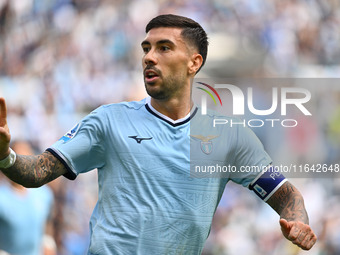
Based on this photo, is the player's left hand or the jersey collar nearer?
the player's left hand

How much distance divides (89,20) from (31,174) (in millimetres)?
6849

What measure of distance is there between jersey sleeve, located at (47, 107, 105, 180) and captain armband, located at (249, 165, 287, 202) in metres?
0.96

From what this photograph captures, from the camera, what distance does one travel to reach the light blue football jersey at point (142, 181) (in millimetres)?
3510

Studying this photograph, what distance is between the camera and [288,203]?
3.75 m

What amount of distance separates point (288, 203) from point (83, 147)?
4.15 feet

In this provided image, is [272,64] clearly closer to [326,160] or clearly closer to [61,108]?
[326,160]

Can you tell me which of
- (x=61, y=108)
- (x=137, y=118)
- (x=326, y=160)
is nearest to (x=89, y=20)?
(x=61, y=108)

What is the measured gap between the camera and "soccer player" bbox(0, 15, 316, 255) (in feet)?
11.4

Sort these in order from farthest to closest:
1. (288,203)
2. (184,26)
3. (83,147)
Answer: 1. (184,26)
2. (288,203)
3. (83,147)

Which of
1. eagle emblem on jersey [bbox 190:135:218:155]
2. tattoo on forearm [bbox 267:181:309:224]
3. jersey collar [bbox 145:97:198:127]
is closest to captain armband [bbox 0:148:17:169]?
jersey collar [bbox 145:97:198:127]

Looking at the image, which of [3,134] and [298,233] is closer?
[3,134]

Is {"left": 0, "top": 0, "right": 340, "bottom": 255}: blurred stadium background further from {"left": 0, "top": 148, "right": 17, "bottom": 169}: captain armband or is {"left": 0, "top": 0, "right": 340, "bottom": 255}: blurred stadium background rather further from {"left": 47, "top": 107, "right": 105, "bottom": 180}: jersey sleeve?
{"left": 0, "top": 148, "right": 17, "bottom": 169}: captain armband

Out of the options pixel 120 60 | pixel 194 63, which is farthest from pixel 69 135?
pixel 120 60

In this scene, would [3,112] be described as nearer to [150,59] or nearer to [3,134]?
[3,134]
